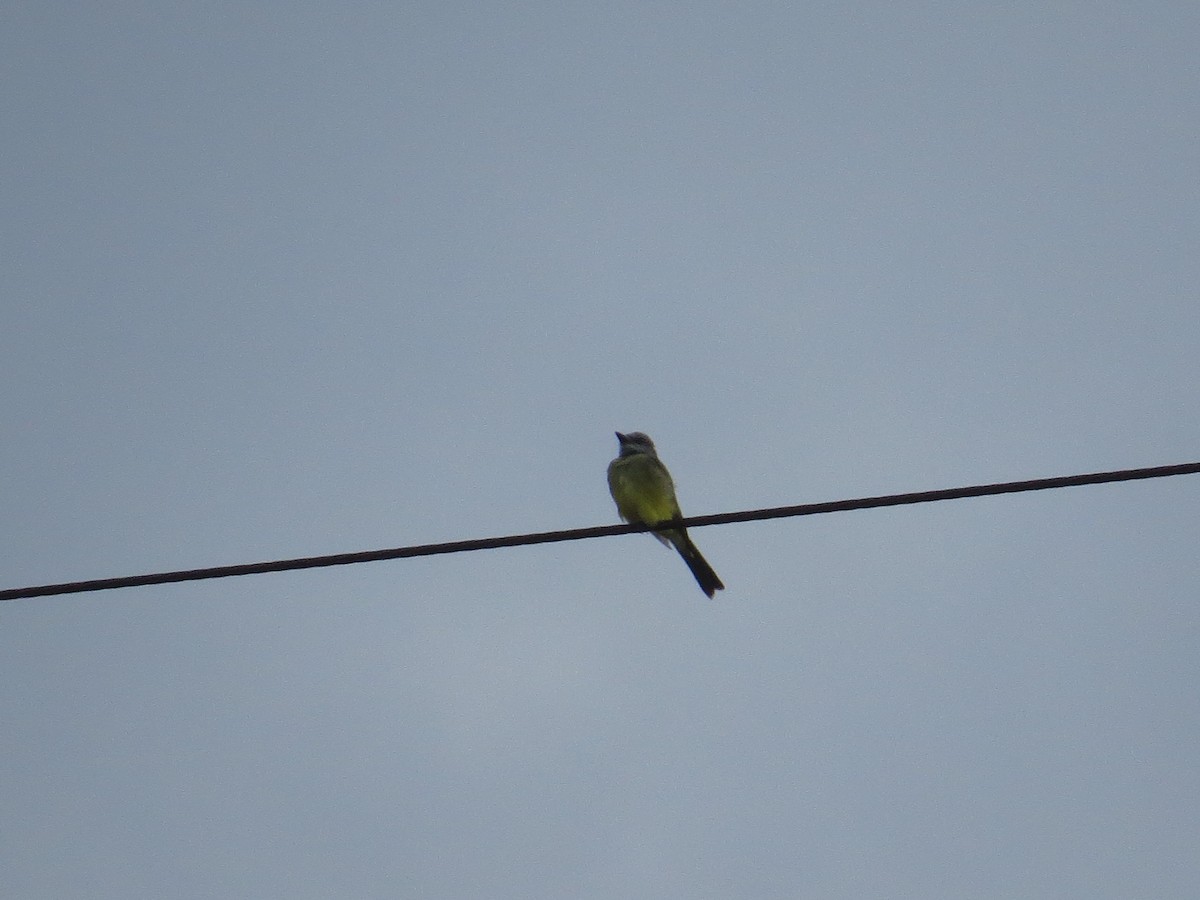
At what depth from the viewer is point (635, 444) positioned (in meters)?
8.16

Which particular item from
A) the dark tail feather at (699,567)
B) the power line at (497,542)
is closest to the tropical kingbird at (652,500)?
the dark tail feather at (699,567)

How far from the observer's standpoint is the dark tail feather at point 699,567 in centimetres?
709

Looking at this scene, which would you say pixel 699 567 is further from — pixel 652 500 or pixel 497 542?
pixel 497 542

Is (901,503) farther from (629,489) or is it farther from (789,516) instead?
(629,489)

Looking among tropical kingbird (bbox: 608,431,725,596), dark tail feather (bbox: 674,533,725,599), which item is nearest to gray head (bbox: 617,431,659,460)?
tropical kingbird (bbox: 608,431,725,596)

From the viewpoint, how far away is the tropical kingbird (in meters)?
7.11

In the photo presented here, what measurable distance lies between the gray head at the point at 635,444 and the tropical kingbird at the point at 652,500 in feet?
0.60

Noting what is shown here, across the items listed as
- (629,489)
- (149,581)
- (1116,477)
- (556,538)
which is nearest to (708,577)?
(629,489)

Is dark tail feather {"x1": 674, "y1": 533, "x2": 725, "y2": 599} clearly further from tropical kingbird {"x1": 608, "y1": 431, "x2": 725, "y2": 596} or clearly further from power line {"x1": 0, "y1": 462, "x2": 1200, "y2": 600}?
power line {"x1": 0, "y1": 462, "x2": 1200, "y2": 600}

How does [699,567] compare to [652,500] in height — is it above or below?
below

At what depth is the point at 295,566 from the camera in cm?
395

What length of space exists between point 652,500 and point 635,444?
0.95 metres

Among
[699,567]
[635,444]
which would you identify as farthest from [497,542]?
[635,444]

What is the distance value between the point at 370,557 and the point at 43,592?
1.12 meters
